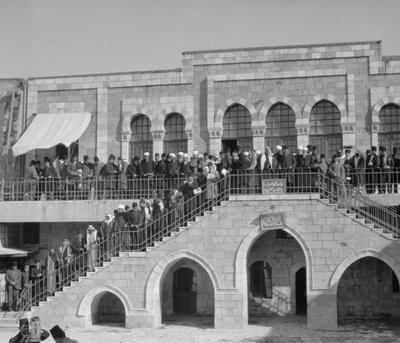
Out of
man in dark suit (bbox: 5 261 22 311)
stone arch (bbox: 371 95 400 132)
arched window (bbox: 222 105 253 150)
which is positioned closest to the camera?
man in dark suit (bbox: 5 261 22 311)

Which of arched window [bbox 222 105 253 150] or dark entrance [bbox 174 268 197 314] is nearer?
dark entrance [bbox 174 268 197 314]

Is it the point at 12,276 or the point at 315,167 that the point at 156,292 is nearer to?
the point at 12,276

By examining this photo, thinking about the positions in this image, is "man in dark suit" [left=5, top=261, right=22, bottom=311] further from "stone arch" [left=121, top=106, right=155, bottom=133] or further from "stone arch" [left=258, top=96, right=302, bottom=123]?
"stone arch" [left=258, top=96, right=302, bottom=123]

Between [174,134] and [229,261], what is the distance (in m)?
7.92

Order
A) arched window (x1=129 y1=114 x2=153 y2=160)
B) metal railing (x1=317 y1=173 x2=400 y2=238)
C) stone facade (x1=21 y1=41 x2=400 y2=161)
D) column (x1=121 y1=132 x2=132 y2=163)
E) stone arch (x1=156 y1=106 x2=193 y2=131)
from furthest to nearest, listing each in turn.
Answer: arched window (x1=129 y1=114 x2=153 y2=160), column (x1=121 y1=132 x2=132 y2=163), stone arch (x1=156 y1=106 x2=193 y2=131), stone facade (x1=21 y1=41 x2=400 y2=161), metal railing (x1=317 y1=173 x2=400 y2=238)

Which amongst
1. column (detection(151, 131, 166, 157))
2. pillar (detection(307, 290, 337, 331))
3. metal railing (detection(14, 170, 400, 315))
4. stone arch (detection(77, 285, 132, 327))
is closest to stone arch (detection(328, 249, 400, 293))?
pillar (detection(307, 290, 337, 331))

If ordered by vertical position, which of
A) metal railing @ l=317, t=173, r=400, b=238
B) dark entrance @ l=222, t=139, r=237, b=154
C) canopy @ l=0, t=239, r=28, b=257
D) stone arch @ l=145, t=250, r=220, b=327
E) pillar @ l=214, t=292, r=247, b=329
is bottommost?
pillar @ l=214, t=292, r=247, b=329

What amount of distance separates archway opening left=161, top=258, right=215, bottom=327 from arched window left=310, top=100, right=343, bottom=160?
23.0 feet

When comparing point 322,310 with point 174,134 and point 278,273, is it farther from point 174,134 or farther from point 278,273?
point 174,134

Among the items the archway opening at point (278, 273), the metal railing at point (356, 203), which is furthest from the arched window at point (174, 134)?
the metal railing at point (356, 203)

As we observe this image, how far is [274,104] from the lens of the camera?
2612 cm

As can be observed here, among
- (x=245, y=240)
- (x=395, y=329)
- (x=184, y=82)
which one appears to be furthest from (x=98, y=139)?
(x=395, y=329)

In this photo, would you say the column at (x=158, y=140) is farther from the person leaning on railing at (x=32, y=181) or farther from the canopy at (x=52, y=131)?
the person leaning on railing at (x=32, y=181)

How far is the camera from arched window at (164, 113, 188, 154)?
27.1 metres
